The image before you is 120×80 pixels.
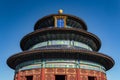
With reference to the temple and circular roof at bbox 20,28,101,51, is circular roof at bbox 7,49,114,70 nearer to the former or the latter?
the temple

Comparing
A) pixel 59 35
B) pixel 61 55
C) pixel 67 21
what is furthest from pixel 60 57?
pixel 67 21

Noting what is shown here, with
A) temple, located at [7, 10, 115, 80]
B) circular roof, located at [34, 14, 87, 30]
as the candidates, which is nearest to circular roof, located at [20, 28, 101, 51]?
temple, located at [7, 10, 115, 80]

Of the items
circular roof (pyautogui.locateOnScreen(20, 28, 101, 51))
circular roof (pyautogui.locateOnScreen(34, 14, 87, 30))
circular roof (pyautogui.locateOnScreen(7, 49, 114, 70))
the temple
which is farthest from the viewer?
circular roof (pyautogui.locateOnScreen(34, 14, 87, 30))

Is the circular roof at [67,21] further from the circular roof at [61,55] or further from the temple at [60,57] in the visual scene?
the circular roof at [61,55]

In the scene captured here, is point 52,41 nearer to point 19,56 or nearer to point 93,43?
point 19,56

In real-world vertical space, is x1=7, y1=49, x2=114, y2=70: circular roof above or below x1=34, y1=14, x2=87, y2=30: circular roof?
below

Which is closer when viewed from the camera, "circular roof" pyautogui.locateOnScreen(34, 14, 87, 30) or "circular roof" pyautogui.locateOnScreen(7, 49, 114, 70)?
"circular roof" pyautogui.locateOnScreen(7, 49, 114, 70)

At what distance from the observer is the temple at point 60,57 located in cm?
1928

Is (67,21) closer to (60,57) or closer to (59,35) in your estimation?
(59,35)

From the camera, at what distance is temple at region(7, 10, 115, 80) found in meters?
19.3

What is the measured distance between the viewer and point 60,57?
1991 centimetres

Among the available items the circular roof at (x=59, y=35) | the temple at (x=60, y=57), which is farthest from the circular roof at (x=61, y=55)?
the circular roof at (x=59, y=35)

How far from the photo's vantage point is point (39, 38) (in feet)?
74.8

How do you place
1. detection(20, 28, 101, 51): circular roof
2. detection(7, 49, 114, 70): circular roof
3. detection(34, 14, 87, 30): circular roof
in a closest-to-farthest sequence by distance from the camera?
detection(7, 49, 114, 70): circular roof → detection(20, 28, 101, 51): circular roof → detection(34, 14, 87, 30): circular roof
